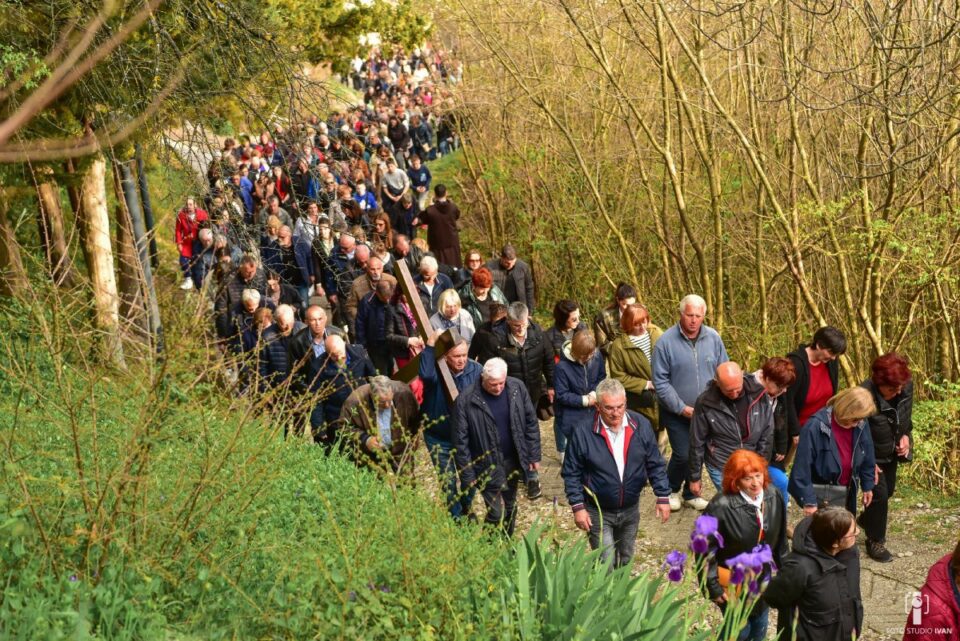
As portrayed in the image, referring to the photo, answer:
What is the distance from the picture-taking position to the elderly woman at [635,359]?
933 cm

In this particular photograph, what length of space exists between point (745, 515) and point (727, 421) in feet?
5.58

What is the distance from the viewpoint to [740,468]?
20.1ft

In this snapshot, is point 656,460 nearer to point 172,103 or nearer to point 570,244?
point 172,103

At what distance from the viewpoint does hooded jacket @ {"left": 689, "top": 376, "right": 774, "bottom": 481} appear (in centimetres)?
784

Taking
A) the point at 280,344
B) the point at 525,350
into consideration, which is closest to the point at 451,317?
the point at 525,350

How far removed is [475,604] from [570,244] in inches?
501

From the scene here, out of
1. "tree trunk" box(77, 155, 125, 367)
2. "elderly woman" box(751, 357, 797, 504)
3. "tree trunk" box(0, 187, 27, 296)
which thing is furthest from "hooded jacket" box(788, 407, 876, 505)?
"tree trunk" box(77, 155, 125, 367)

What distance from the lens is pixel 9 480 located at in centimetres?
558

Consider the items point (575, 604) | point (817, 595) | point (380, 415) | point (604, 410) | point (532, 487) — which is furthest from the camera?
point (532, 487)

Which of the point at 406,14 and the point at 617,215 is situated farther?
the point at 617,215

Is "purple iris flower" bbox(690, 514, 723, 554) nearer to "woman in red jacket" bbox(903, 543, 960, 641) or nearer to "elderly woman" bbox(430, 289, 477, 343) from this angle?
"woman in red jacket" bbox(903, 543, 960, 641)

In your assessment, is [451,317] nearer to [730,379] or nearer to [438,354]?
[438,354]

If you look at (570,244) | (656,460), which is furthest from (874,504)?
(570,244)

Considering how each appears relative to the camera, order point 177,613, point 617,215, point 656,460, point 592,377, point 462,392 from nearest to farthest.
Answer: point 177,613 < point 656,460 < point 462,392 < point 592,377 < point 617,215
